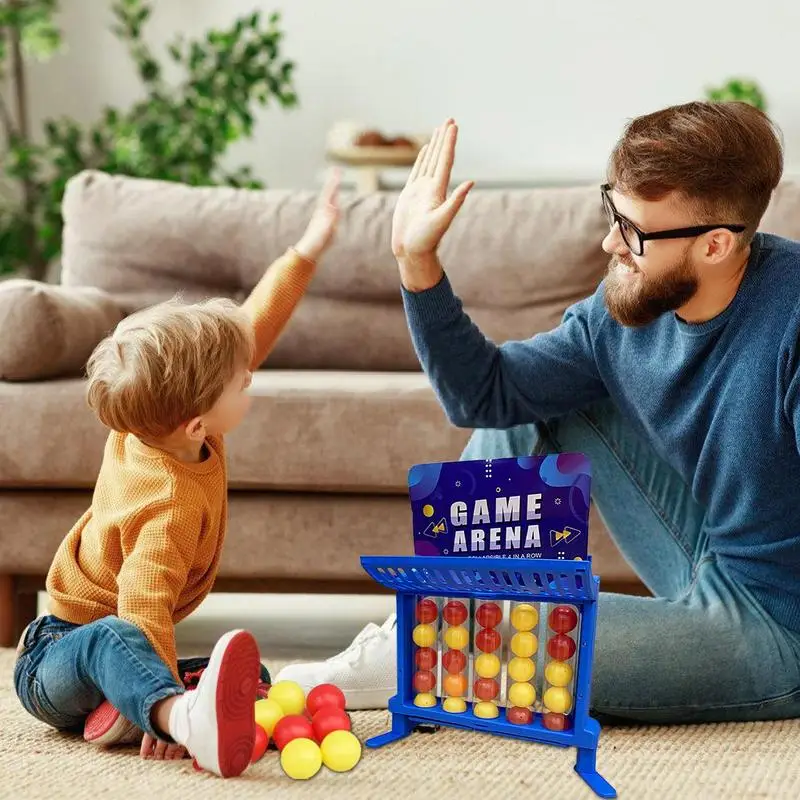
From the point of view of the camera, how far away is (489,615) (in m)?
1.30

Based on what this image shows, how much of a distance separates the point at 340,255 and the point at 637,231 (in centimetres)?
111

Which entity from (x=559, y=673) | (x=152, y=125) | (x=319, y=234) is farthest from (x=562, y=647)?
(x=152, y=125)

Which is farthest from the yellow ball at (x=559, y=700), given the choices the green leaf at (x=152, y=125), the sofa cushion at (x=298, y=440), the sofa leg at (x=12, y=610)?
the green leaf at (x=152, y=125)

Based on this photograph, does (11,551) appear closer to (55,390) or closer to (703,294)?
(55,390)

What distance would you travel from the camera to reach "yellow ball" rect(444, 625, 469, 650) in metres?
1.31

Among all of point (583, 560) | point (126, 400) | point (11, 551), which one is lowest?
point (11, 551)

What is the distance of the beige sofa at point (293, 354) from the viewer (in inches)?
76.8

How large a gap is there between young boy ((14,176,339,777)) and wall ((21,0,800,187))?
2.79 meters

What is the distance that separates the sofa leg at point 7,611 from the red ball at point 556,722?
113 cm

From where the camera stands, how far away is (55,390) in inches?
78.3

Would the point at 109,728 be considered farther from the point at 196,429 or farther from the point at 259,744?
the point at 196,429

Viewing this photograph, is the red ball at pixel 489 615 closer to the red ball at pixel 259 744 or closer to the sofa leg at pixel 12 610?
the red ball at pixel 259 744

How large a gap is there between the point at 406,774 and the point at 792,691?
540 mm

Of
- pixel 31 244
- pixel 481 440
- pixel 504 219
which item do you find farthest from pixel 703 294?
pixel 31 244
